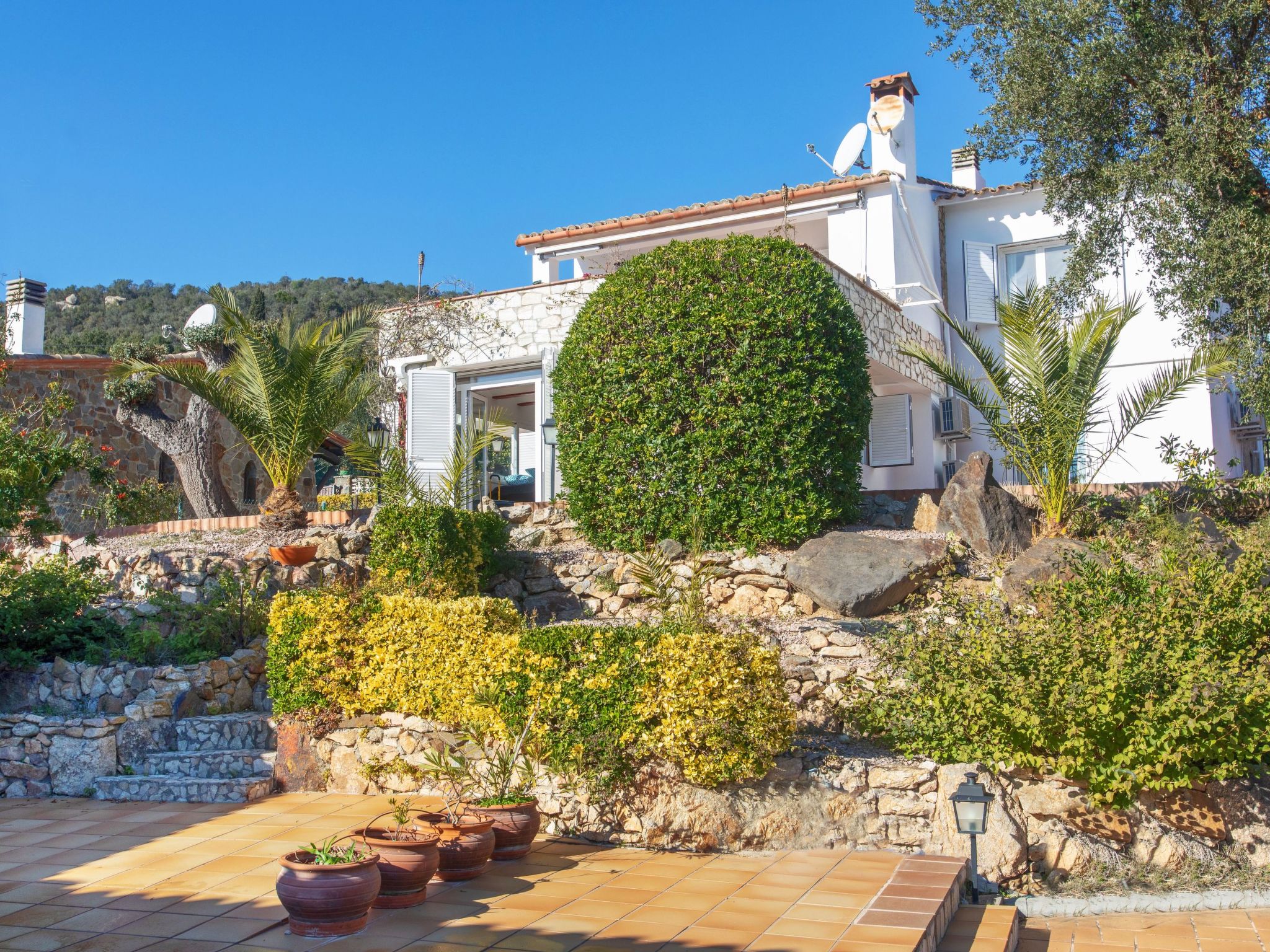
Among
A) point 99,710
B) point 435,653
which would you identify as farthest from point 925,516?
point 99,710

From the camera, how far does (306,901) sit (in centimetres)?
530

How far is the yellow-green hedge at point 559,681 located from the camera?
730 centimetres

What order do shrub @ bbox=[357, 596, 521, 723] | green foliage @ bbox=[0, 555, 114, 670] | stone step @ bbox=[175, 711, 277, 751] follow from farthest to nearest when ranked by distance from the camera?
green foliage @ bbox=[0, 555, 114, 670] < stone step @ bbox=[175, 711, 277, 751] < shrub @ bbox=[357, 596, 521, 723]

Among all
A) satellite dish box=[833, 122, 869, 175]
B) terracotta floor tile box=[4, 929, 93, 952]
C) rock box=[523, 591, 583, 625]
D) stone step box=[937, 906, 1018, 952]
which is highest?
satellite dish box=[833, 122, 869, 175]

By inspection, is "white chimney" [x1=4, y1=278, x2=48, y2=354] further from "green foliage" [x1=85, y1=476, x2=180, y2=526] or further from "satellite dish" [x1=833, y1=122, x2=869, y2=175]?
"satellite dish" [x1=833, y1=122, x2=869, y2=175]

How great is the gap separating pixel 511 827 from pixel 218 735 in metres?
3.54

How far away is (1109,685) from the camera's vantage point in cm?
714

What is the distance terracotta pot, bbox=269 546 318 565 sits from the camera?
11500 mm

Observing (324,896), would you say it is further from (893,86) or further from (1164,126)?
(893,86)

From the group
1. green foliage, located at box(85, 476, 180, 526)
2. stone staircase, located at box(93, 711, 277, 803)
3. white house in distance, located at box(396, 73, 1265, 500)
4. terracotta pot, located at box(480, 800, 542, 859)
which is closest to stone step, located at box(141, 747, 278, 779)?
stone staircase, located at box(93, 711, 277, 803)

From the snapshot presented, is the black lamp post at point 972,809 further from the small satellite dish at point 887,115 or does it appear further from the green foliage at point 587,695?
the small satellite dish at point 887,115

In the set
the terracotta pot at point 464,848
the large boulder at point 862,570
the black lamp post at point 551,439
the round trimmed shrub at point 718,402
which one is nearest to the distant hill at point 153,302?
the black lamp post at point 551,439

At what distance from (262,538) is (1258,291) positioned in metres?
12.0

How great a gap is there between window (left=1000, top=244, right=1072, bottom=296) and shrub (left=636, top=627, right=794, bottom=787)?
14939 millimetres
